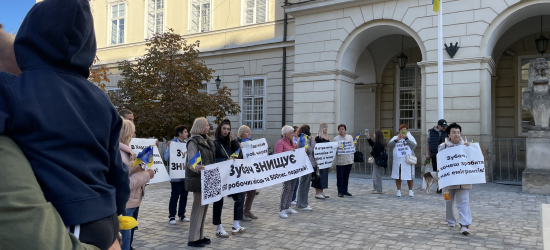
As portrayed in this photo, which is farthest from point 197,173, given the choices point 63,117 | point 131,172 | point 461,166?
point 63,117

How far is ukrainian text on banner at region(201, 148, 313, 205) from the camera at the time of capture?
618cm

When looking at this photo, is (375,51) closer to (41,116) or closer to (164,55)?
(164,55)

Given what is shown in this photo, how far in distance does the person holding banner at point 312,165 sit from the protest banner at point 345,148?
161 centimetres

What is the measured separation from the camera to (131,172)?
15.9 feet

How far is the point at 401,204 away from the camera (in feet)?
31.5

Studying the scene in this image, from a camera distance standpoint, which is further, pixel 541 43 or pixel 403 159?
pixel 541 43

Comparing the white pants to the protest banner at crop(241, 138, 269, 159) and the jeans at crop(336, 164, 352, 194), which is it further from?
the protest banner at crop(241, 138, 269, 159)

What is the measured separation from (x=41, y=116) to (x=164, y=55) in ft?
48.7

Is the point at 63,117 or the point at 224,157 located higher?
the point at 63,117

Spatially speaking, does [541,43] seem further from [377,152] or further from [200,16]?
[200,16]

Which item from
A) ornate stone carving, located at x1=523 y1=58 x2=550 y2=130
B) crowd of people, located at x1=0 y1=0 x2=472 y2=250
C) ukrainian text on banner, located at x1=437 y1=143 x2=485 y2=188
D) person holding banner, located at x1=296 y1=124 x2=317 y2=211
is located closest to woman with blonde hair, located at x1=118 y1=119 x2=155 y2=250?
crowd of people, located at x1=0 y1=0 x2=472 y2=250

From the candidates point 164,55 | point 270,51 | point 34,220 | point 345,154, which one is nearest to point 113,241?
point 34,220

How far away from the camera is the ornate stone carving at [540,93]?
1106 centimetres

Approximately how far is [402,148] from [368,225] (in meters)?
4.23
